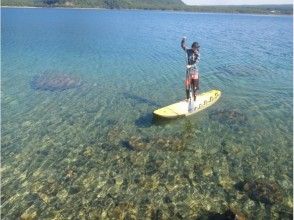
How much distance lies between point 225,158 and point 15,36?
2284 inches

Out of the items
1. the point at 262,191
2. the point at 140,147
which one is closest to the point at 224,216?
the point at 262,191

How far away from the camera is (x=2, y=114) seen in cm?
2305

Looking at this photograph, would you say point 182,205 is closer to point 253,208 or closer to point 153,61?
point 253,208

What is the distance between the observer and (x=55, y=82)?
3005 centimetres

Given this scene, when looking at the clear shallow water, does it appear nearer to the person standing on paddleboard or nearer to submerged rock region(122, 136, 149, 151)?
submerged rock region(122, 136, 149, 151)

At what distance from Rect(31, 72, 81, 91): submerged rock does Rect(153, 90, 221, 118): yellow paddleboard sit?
1127 cm

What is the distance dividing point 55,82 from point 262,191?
21557 millimetres

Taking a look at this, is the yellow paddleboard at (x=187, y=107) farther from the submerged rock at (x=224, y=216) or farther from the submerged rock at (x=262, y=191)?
the submerged rock at (x=224, y=216)

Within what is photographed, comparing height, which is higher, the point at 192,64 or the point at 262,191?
the point at 192,64

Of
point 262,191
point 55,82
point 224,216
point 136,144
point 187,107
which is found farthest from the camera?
point 55,82

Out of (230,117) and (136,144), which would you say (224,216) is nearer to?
(136,144)

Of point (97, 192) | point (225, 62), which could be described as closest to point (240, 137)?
point (97, 192)

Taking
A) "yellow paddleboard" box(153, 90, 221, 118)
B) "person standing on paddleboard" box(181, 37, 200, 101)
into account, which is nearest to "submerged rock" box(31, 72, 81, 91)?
"yellow paddleboard" box(153, 90, 221, 118)

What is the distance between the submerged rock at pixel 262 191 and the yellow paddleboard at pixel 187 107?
24.5ft
